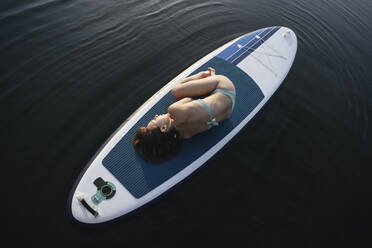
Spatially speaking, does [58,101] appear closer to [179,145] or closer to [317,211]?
[179,145]

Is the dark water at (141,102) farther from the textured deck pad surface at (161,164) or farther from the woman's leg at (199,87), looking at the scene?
the woman's leg at (199,87)

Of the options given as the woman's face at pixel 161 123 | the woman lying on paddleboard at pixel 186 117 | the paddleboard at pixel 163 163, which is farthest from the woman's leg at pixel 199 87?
the woman's face at pixel 161 123

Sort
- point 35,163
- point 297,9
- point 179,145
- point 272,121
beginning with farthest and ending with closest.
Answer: point 297,9 < point 272,121 < point 179,145 < point 35,163

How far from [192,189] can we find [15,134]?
3.42 m

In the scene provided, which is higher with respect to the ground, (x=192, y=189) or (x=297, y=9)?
(x=297, y=9)

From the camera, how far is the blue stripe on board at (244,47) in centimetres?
625

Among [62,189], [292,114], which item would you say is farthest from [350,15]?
[62,189]

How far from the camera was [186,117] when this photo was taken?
4.06 m

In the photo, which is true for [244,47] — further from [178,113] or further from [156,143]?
[156,143]

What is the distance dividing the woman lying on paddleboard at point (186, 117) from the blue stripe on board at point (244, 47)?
1565 mm

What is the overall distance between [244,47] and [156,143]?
4.02m

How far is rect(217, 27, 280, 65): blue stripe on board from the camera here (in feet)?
20.5

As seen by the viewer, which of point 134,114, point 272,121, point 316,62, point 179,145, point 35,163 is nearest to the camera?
point 35,163

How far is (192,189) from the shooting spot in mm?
4516
